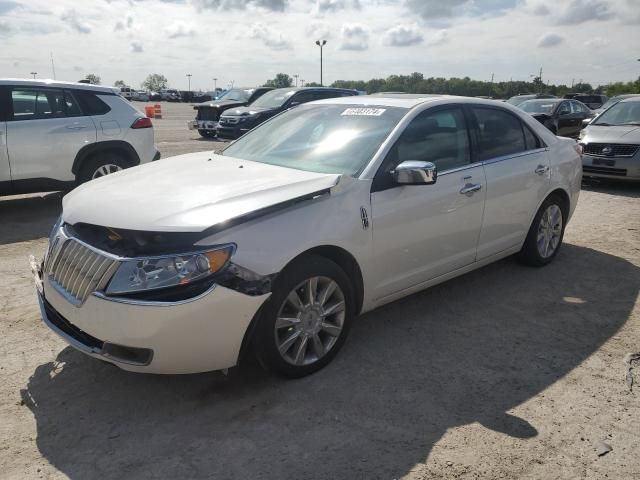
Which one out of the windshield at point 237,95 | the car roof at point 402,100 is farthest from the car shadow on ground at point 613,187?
the windshield at point 237,95

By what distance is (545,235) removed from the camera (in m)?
5.50

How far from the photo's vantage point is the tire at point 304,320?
313 centimetres

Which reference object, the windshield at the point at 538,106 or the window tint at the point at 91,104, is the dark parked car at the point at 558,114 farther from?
the window tint at the point at 91,104

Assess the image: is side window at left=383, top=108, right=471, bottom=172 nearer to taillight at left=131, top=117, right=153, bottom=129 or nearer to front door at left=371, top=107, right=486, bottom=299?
front door at left=371, top=107, right=486, bottom=299

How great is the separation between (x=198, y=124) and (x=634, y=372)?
16.8 metres

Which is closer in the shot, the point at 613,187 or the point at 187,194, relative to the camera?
the point at 187,194

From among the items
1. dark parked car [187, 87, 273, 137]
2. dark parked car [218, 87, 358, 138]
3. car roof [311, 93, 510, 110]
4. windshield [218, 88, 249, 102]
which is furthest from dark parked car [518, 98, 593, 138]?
car roof [311, 93, 510, 110]

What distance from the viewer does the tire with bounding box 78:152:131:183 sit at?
7.71m

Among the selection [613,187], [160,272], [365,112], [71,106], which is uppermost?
[365,112]

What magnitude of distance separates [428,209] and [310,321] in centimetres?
124

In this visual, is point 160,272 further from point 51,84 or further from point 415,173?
point 51,84

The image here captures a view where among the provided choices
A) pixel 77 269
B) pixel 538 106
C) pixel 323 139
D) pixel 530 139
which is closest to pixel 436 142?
pixel 323 139

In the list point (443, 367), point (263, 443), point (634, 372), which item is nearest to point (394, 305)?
point (443, 367)

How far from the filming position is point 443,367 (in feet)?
11.9
